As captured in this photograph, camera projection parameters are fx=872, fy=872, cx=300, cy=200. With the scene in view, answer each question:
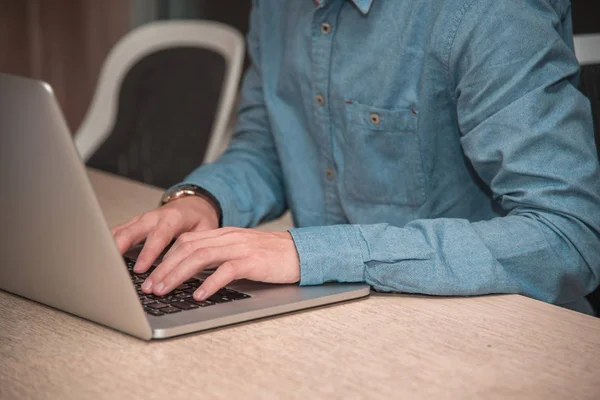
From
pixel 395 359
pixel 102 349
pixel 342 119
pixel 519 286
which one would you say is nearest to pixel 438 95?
A: pixel 342 119

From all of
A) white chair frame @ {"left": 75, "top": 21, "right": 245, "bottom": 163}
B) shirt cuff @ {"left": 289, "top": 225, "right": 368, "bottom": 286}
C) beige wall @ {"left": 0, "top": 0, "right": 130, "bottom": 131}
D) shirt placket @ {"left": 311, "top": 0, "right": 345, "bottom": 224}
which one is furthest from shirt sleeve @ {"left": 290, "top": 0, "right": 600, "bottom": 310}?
beige wall @ {"left": 0, "top": 0, "right": 130, "bottom": 131}

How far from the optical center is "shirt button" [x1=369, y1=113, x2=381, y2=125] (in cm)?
121

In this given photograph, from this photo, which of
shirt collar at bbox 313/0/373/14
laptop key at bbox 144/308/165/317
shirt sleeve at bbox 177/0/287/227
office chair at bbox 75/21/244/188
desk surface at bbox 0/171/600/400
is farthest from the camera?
office chair at bbox 75/21/244/188

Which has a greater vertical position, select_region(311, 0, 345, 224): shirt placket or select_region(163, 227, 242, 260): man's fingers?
select_region(311, 0, 345, 224): shirt placket

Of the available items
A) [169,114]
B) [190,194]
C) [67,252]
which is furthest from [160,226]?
[169,114]

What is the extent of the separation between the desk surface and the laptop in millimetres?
15

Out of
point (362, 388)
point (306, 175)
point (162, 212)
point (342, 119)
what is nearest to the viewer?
point (362, 388)

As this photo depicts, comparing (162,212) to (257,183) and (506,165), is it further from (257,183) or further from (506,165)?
(506,165)

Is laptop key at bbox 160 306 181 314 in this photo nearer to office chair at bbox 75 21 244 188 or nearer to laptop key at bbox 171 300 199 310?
laptop key at bbox 171 300 199 310

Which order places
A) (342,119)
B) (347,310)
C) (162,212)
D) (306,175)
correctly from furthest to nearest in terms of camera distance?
1. (306,175)
2. (342,119)
3. (162,212)
4. (347,310)

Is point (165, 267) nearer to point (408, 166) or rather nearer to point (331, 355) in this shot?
point (331, 355)

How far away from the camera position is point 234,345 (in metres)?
0.81

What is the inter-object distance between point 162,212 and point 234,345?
14.5 inches

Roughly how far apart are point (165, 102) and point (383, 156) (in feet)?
3.51
